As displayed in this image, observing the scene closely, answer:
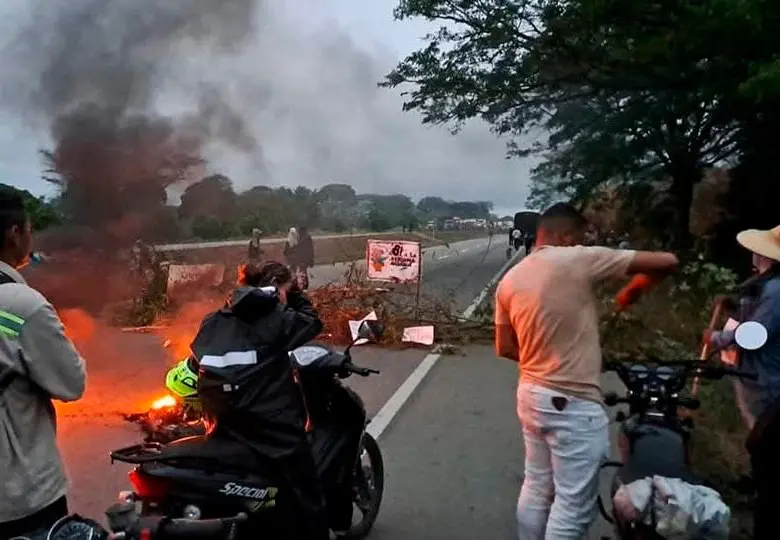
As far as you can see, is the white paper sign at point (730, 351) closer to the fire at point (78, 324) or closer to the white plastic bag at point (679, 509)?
the white plastic bag at point (679, 509)

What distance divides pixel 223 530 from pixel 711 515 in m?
1.90

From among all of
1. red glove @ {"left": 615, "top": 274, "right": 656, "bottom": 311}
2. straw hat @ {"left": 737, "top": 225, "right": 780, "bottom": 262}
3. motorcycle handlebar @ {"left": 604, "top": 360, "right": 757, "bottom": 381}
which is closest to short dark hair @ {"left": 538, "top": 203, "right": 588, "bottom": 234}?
red glove @ {"left": 615, "top": 274, "right": 656, "bottom": 311}

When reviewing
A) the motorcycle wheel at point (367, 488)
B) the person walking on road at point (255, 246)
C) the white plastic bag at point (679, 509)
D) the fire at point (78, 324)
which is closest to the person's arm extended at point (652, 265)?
the white plastic bag at point (679, 509)

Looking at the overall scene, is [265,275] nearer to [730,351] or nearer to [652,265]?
[652,265]

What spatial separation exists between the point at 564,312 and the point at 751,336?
30.7 inches

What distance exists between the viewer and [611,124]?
18.8 m

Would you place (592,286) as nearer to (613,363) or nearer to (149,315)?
(613,363)

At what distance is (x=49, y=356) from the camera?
2.91m

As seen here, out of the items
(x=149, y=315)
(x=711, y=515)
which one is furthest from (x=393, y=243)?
(x=711, y=515)

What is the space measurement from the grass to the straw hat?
1.39 metres

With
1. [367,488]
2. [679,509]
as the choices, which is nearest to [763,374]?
[679,509]

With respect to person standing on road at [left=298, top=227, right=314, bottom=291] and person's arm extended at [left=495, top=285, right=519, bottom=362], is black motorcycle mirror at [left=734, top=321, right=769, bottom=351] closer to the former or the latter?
person's arm extended at [left=495, top=285, right=519, bottom=362]

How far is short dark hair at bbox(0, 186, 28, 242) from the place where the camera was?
298 centimetres

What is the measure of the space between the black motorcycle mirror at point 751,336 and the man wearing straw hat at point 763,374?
145 mm
